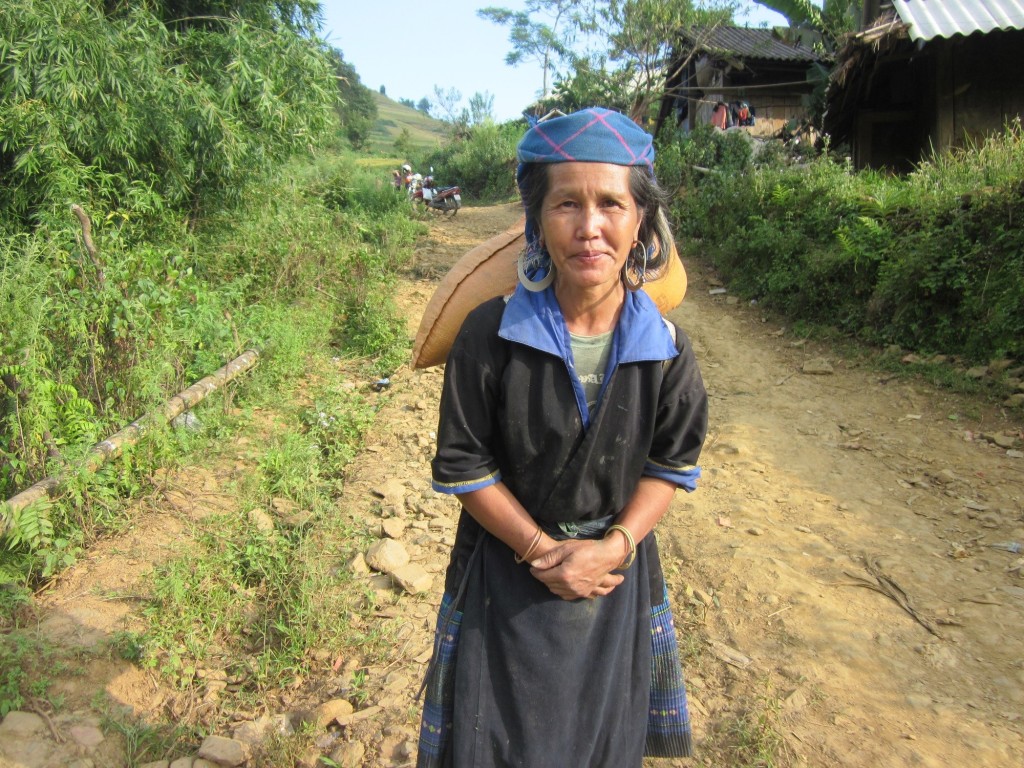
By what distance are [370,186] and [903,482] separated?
40.2ft

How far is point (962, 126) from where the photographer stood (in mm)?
7855

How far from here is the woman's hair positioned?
4.21 ft

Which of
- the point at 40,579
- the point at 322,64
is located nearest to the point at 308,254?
the point at 322,64

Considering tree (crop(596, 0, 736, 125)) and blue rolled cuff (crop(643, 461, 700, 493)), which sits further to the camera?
tree (crop(596, 0, 736, 125))

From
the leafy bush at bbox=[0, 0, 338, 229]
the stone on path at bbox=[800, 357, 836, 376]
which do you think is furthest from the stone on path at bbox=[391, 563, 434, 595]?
the stone on path at bbox=[800, 357, 836, 376]

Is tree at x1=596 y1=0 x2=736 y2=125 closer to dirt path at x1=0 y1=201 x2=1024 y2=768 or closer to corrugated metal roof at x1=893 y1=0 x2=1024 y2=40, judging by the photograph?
corrugated metal roof at x1=893 y1=0 x2=1024 y2=40

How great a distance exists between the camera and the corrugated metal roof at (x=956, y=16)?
21.6ft

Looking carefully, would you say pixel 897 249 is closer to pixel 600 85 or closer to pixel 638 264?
pixel 638 264

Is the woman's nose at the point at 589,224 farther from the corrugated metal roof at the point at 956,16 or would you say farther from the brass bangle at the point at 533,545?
the corrugated metal roof at the point at 956,16

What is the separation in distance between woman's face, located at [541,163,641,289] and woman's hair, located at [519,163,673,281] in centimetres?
2

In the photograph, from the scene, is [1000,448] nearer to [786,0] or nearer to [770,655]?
[770,655]

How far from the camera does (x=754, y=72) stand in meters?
14.3

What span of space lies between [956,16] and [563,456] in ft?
Result: 26.1

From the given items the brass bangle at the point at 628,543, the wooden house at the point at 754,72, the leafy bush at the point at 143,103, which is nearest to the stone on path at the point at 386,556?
the brass bangle at the point at 628,543
